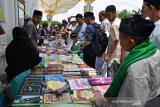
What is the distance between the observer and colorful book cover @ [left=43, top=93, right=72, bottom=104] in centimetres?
200

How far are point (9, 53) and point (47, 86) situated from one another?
55.3 inches

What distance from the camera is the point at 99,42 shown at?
479 centimetres

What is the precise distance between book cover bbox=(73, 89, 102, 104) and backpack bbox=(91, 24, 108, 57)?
2537 millimetres

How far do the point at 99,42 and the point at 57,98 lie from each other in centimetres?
285

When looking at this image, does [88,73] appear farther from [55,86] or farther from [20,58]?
[20,58]

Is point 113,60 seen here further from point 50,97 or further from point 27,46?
point 50,97

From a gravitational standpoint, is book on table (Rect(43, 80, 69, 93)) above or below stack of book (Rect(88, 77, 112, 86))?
above

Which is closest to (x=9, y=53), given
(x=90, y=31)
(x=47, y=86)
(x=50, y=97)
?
(x=47, y=86)

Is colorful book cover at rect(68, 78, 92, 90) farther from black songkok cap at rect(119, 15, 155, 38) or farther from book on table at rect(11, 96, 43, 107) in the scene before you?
black songkok cap at rect(119, 15, 155, 38)

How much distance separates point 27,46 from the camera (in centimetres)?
347

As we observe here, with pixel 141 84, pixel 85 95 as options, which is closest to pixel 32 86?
pixel 85 95

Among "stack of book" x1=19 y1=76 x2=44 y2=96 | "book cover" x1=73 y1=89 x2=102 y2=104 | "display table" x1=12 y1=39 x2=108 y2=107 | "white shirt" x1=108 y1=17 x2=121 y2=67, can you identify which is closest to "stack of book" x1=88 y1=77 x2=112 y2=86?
"display table" x1=12 y1=39 x2=108 y2=107

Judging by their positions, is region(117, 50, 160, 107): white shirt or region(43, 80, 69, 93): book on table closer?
region(117, 50, 160, 107): white shirt

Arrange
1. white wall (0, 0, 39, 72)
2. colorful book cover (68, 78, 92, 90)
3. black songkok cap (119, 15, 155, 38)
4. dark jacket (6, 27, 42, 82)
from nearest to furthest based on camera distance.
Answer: black songkok cap (119, 15, 155, 38) < colorful book cover (68, 78, 92, 90) < dark jacket (6, 27, 42, 82) < white wall (0, 0, 39, 72)
